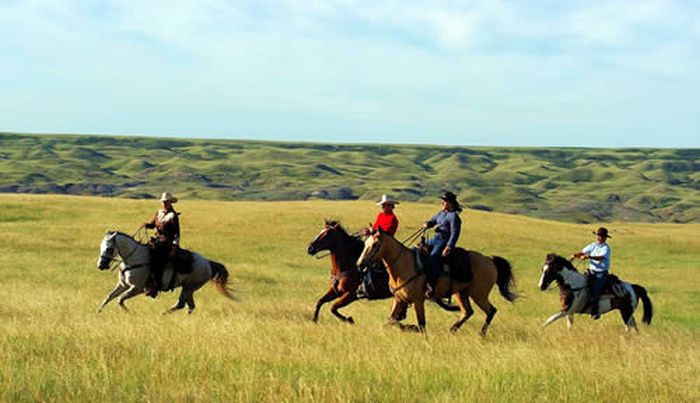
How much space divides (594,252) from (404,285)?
472cm

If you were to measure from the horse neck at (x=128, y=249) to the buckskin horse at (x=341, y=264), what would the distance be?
3434 millimetres

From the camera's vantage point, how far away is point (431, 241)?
14336 mm

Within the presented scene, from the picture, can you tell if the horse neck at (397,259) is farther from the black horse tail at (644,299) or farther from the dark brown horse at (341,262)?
the black horse tail at (644,299)

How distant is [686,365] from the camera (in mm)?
11070

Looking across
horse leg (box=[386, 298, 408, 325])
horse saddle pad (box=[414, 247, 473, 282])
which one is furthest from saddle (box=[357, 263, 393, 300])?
horse saddle pad (box=[414, 247, 473, 282])

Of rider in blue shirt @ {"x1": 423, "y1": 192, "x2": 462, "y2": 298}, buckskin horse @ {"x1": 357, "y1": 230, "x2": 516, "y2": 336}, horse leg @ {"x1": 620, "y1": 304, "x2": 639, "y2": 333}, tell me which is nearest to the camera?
buckskin horse @ {"x1": 357, "y1": 230, "x2": 516, "y2": 336}

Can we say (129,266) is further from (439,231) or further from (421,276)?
(439,231)

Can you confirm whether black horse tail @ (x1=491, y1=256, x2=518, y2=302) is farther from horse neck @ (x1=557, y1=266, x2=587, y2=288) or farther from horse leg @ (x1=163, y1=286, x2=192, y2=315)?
horse leg @ (x1=163, y1=286, x2=192, y2=315)

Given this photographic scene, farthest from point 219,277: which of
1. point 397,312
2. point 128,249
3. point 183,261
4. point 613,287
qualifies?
point 613,287

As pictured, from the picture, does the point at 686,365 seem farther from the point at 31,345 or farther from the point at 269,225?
the point at 269,225

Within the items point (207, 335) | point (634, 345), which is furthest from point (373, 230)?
point (634, 345)

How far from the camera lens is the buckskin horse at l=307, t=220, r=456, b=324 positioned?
1534cm

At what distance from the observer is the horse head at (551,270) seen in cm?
1500

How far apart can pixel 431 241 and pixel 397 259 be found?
1057 millimetres
